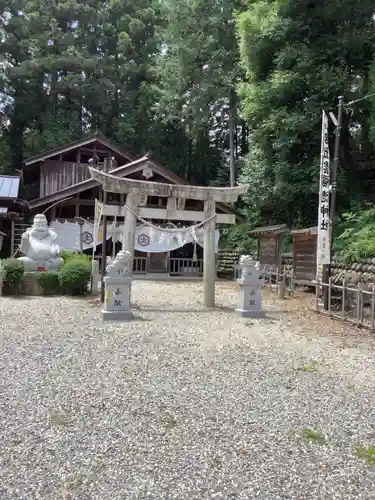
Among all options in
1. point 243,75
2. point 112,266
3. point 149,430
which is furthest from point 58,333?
point 243,75

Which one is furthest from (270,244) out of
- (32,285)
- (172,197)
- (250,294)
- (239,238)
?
(32,285)

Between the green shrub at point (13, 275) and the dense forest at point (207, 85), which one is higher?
the dense forest at point (207, 85)

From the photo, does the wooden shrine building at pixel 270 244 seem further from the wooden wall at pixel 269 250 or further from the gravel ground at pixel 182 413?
the gravel ground at pixel 182 413

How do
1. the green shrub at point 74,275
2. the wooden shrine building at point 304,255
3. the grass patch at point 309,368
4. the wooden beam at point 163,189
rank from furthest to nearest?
the wooden shrine building at point 304,255 → the green shrub at point 74,275 → the wooden beam at point 163,189 → the grass patch at point 309,368

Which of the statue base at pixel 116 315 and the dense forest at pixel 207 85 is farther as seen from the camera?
the dense forest at pixel 207 85

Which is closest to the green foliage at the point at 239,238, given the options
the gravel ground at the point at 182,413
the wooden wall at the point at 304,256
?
the wooden wall at the point at 304,256

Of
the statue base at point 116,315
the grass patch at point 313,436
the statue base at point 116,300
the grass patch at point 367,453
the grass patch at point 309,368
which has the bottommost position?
the grass patch at point 367,453

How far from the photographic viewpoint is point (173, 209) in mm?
10289

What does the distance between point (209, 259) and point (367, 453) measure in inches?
283

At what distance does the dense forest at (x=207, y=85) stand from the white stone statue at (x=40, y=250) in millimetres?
8245

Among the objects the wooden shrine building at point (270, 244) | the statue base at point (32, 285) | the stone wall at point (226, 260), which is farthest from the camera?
the stone wall at point (226, 260)

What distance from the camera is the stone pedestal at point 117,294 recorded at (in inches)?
313

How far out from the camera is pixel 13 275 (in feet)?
33.7

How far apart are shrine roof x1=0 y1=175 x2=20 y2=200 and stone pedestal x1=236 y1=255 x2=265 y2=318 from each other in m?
12.4
